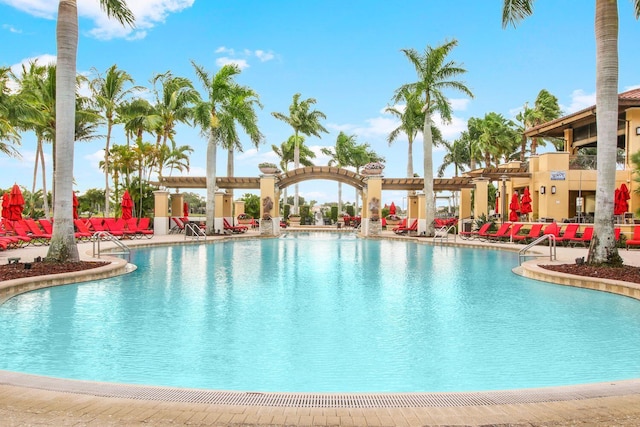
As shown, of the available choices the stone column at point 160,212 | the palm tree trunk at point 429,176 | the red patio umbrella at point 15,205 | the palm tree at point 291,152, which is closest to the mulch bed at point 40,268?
the red patio umbrella at point 15,205

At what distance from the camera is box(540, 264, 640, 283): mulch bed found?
10.1 meters

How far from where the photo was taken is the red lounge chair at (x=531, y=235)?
21.2m

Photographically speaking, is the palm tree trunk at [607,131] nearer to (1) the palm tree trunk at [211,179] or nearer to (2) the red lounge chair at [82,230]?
(2) the red lounge chair at [82,230]

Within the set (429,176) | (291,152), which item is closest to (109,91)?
(291,152)

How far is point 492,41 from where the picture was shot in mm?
22156

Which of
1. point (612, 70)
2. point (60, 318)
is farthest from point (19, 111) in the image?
point (612, 70)

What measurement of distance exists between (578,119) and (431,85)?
872cm

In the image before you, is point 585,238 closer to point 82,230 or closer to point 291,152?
point 82,230

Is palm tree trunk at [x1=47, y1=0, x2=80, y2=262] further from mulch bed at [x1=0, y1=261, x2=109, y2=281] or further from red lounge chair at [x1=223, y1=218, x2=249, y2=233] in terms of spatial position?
red lounge chair at [x1=223, y1=218, x2=249, y2=233]

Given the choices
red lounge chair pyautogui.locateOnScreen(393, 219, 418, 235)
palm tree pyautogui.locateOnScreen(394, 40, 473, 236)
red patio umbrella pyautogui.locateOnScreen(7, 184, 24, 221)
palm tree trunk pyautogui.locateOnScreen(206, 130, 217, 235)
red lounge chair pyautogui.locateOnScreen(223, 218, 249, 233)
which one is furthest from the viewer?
red lounge chair pyautogui.locateOnScreen(223, 218, 249, 233)

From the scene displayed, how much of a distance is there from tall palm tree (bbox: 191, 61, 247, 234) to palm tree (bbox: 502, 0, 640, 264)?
19.6 m


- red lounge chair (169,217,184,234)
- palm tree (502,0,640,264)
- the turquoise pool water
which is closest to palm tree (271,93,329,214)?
red lounge chair (169,217,184,234)

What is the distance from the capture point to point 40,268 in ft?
35.6

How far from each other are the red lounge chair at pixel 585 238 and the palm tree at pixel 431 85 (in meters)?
8.24
